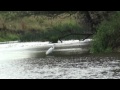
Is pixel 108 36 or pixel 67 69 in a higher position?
pixel 108 36

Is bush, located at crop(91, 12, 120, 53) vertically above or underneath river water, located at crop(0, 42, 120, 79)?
above

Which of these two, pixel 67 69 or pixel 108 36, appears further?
pixel 108 36

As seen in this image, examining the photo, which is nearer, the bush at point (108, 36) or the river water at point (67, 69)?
the river water at point (67, 69)

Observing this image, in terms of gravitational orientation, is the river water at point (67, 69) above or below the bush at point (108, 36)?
below

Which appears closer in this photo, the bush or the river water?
the river water

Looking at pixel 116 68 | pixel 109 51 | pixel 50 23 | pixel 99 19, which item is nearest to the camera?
pixel 116 68
